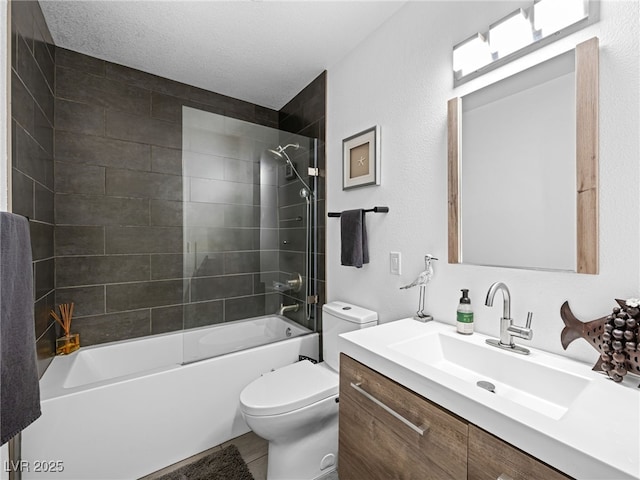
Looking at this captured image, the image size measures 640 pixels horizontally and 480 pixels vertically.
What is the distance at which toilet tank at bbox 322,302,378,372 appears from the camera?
66.7 inches

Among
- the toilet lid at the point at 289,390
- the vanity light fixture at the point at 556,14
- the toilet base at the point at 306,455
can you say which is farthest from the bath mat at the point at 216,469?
the vanity light fixture at the point at 556,14

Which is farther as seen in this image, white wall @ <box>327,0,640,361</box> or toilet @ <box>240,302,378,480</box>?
toilet @ <box>240,302,378,480</box>

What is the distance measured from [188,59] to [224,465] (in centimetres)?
255

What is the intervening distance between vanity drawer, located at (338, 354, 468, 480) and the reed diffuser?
1.85 m

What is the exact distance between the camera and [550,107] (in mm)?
1040

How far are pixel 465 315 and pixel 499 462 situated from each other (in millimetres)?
599

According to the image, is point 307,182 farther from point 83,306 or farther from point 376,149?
point 83,306

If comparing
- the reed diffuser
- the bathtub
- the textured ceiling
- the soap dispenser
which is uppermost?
the textured ceiling

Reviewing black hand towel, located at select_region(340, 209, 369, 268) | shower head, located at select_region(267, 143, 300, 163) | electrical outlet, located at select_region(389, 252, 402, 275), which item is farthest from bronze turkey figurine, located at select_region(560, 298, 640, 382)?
shower head, located at select_region(267, 143, 300, 163)

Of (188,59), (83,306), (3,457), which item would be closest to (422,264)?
(3,457)

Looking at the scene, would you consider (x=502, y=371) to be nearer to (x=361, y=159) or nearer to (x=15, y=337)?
(x=361, y=159)

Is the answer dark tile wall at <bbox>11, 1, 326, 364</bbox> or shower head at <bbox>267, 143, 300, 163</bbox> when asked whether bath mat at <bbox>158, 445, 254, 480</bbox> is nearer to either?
dark tile wall at <bbox>11, 1, 326, 364</bbox>

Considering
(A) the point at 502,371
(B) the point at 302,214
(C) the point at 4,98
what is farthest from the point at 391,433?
(C) the point at 4,98

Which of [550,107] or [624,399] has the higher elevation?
[550,107]
